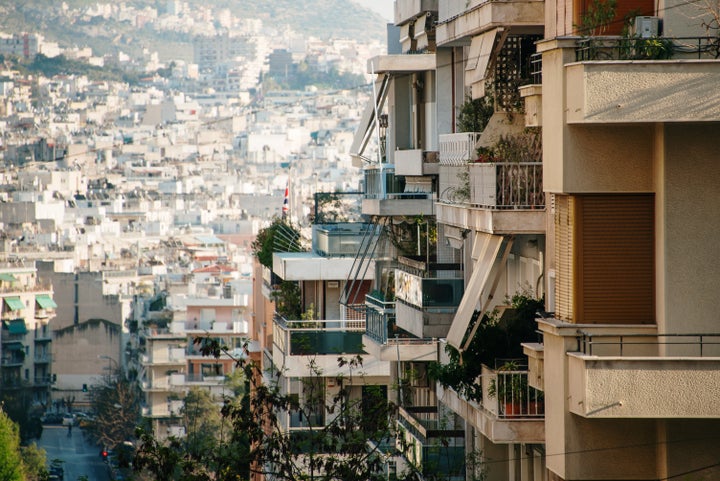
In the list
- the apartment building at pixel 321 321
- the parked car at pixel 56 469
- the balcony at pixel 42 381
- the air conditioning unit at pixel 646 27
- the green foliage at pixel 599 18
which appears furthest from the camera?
the balcony at pixel 42 381

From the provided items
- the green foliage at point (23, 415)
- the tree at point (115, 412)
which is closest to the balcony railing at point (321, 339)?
the tree at point (115, 412)

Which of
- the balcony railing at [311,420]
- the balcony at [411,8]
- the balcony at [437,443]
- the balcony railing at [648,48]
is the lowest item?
the balcony railing at [311,420]

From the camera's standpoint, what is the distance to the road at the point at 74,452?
3482 inches

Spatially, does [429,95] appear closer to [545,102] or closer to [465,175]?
[465,175]

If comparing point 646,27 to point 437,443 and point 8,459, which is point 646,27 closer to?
point 437,443

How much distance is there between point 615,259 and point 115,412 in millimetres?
89574

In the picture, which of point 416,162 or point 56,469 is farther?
point 56,469

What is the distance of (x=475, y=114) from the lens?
52.9 feet

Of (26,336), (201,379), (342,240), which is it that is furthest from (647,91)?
(26,336)

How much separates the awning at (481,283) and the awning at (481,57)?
1314mm

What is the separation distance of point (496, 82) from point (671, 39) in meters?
4.29

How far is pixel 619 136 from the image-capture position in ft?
35.4

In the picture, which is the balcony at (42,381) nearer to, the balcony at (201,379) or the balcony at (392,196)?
the balcony at (201,379)

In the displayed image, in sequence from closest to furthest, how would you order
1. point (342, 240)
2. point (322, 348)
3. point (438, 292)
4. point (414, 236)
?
point (438, 292), point (414, 236), point (322, 348), point (342, 240)
